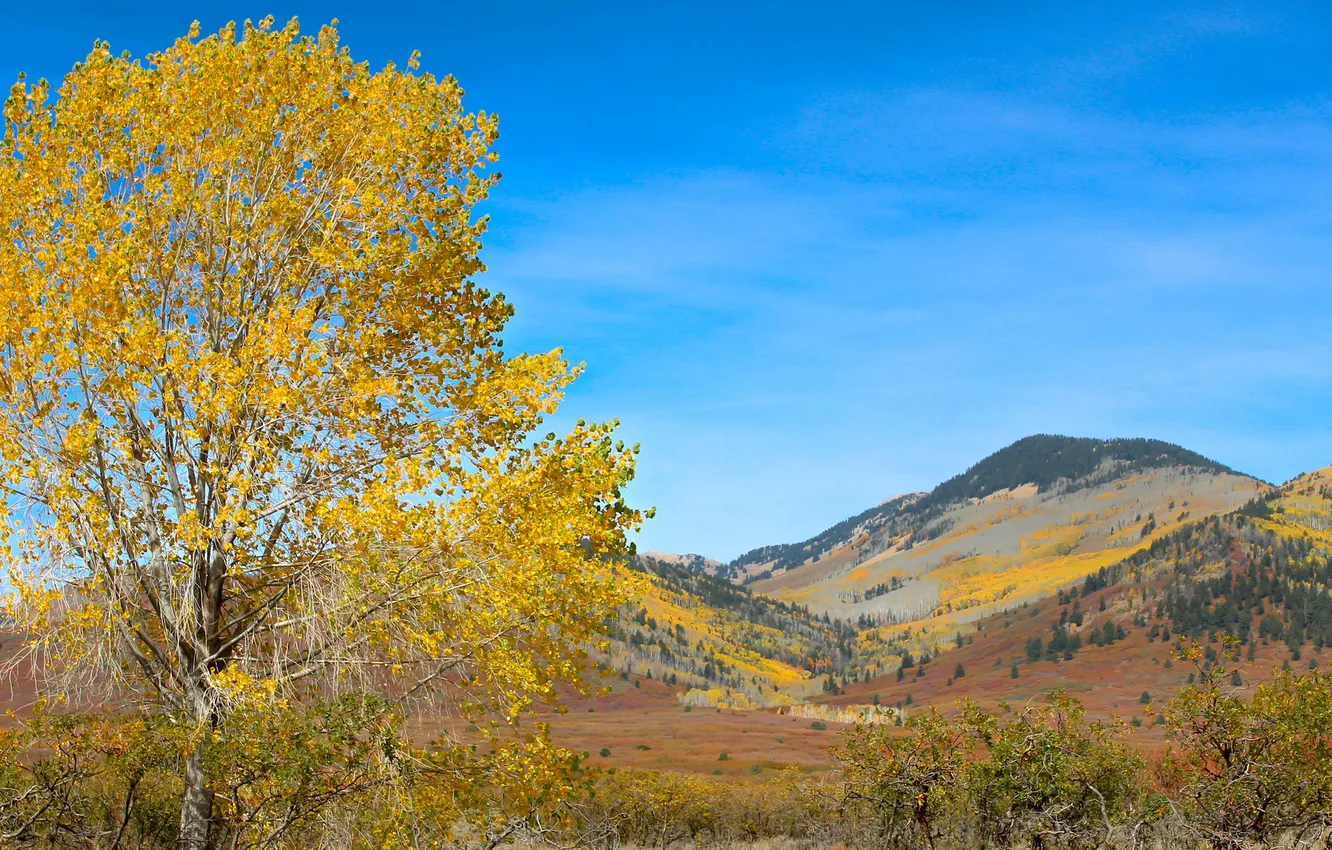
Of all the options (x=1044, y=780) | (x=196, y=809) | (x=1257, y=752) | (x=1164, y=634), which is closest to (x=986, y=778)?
(x=1044, y=780)

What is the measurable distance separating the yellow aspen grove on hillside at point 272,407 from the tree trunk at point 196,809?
0.11ft

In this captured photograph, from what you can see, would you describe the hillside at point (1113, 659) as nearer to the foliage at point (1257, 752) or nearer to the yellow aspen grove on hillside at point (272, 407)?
the foliage at point (1257, 752)

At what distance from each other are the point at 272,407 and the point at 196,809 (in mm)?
4413

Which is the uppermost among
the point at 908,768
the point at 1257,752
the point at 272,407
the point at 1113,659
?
the point at 272,407

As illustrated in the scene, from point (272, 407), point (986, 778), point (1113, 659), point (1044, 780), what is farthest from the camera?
point (1113, 659)

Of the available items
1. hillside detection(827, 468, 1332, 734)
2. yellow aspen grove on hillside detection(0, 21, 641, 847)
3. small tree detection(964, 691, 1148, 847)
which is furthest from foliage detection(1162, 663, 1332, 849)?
hillside detection(827, 468, 1332, 734)

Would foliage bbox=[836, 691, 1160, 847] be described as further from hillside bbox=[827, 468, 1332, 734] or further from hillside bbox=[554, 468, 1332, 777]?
hillside bbox=[827, 468, 1332, 734]

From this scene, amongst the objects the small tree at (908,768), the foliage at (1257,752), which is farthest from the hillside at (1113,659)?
the foliage at (1257,752)

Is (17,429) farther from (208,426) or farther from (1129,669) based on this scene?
(1129,669)

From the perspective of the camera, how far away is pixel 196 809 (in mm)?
9875

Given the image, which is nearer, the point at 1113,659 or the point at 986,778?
the point at 986,778

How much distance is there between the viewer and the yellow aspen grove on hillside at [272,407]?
9133 millimetres

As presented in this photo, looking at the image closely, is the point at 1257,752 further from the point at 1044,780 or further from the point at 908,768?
the point at 908,768

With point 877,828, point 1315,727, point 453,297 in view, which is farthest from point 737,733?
point 453,297
